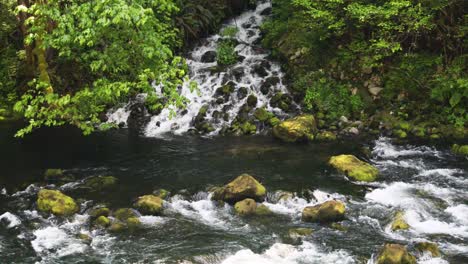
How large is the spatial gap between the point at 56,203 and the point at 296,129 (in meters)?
7.79

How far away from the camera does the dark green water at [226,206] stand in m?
8.34

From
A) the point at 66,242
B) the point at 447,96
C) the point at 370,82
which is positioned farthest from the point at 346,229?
the point at 370,82

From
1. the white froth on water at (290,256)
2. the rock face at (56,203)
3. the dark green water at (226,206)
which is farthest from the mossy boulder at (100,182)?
the white froth on water at (290,256)

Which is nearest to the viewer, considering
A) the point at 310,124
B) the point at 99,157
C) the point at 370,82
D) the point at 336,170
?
the point at 336,170

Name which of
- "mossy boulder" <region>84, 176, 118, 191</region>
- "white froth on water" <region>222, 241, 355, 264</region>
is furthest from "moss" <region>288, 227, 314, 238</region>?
"mossy boulder" <region>84, 176, 118, 191</region>

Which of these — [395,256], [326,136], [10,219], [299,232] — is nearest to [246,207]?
[299,232]

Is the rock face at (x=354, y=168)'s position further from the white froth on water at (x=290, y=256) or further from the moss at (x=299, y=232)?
the white froth on water at (x=290, y=256)

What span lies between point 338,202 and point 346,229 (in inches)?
28.6

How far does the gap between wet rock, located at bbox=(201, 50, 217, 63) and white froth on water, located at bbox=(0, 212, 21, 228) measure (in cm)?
1270

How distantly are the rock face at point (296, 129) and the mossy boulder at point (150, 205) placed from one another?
6.04m

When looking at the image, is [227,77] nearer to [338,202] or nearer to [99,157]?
[99,157]

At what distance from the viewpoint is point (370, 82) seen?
17.1 m

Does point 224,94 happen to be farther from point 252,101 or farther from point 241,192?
point 241,192

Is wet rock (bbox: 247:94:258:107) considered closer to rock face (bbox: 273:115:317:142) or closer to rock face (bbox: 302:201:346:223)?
rock face (bbox: 273:115:317:142)
